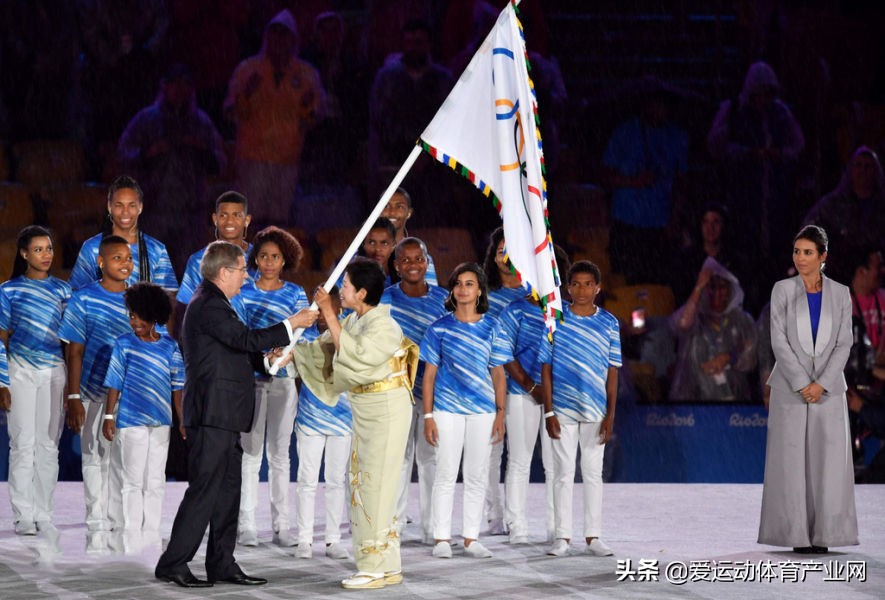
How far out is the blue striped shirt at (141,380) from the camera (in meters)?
6.06

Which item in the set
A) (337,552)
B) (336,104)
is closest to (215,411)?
(337,552)

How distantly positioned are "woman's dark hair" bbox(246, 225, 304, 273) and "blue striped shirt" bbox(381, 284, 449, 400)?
20.7 inches

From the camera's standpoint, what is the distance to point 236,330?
203 inches

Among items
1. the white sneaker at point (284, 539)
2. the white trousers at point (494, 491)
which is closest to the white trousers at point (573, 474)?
the white trousers at point (494, 491)

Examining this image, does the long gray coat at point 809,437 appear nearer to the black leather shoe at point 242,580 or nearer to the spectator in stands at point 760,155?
the black leather shoe at point 242,580

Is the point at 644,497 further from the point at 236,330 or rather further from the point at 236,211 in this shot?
the point at 236,330

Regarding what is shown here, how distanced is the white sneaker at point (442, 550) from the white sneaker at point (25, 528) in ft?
6.62

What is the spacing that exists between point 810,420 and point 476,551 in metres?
1.74

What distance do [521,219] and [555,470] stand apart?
1509 millimetres

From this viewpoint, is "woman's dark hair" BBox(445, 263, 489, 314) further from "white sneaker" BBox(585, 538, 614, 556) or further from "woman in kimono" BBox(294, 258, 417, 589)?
"white sneaker" BBox(585, 538, 614, 556)

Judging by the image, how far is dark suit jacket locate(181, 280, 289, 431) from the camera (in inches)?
203

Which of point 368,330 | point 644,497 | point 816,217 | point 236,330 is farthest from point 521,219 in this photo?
point 816,217

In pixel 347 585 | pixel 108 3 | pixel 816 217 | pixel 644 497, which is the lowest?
pixel 347 585

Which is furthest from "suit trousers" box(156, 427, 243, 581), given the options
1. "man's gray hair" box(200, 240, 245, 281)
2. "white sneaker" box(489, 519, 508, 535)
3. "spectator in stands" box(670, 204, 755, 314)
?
"spectator in stands" box(670, 204, 755, 314)
